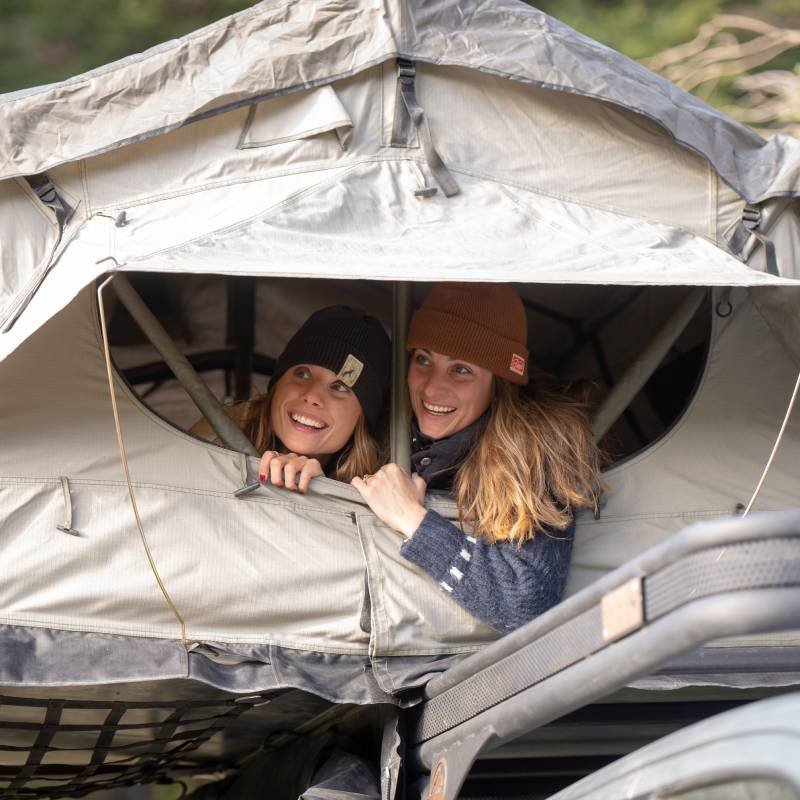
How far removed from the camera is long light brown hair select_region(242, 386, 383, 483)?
2.47m

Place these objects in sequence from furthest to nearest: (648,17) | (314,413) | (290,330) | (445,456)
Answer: (648,17)
(290,330)
(314,413)
(445,456)

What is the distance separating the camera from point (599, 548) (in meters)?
2.30

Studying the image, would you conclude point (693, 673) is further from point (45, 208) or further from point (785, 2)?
point (785, 2)

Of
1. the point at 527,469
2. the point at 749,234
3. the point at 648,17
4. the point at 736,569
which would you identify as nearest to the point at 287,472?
the point at 527,469

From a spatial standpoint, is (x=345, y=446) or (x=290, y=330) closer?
(x=345, y=446)

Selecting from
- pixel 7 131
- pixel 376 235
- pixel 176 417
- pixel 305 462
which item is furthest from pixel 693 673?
pixel 176 417

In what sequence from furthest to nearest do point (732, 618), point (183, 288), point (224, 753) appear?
point (183, 288), point (224, 753), point (732, 618)

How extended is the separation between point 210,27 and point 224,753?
5.61 feet

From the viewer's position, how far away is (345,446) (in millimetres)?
2559

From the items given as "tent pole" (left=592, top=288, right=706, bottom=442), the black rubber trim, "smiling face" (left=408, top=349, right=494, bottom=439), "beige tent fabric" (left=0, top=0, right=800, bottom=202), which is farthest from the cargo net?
the black rubber trim

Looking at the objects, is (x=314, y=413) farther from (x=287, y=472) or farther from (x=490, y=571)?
(x=490, y=571)

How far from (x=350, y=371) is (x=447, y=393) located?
0.72 feet

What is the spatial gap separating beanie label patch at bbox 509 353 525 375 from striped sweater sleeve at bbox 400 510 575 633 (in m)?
0.40

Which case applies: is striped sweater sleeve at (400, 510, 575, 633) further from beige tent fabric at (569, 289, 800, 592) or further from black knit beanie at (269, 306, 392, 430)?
A: black knit beanie at (269, 306, 392, 430)
